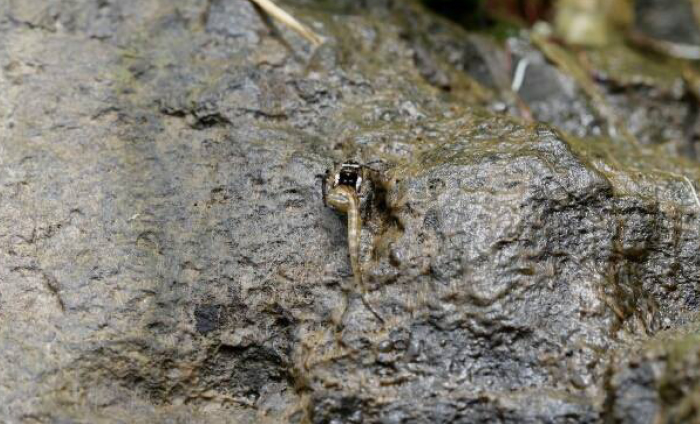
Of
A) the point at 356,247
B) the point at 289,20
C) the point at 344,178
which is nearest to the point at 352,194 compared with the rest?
the point at 344,178

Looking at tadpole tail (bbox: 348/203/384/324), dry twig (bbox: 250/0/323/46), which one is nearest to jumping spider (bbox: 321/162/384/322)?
tadpole tail (bbox: 348/203/384/324)

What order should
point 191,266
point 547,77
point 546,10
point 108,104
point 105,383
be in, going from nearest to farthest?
point 105,383 → point 191,266 → point 108,104 → point 547,77 → point 546,10

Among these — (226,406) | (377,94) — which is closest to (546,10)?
(377,94)

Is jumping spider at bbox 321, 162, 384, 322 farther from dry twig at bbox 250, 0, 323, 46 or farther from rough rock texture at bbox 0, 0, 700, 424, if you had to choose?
dry twig at bbox 250, 0, 323, 46

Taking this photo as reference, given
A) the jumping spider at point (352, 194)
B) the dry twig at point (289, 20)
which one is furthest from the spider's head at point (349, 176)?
the dry twig at point (289, 20)

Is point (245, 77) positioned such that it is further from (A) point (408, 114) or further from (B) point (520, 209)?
(B) point (520, 209)

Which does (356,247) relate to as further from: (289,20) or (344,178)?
(289,20)
